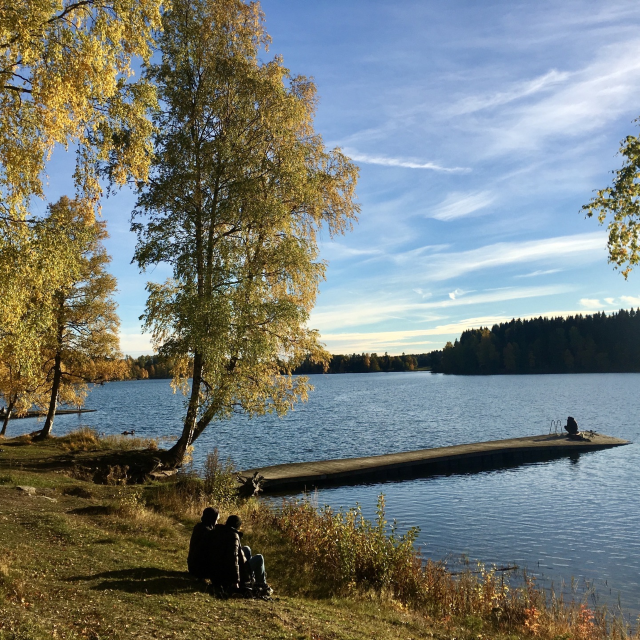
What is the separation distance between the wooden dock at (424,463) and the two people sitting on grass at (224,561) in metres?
16.1

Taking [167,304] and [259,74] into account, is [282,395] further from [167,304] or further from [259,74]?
[259,74]

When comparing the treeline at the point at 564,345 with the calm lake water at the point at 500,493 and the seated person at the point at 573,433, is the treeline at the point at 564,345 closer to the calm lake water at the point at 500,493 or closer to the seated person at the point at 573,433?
the calm lake water at the point at 500,493

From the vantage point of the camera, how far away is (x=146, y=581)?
8969mm

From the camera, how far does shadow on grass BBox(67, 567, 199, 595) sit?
27.7 feet

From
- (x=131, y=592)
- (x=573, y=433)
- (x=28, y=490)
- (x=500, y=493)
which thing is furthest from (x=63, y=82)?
(x=573, y=433)

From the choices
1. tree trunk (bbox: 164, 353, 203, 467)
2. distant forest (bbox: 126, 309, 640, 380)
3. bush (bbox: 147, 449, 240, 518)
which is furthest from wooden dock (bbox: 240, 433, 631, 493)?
distant forest (bbox: 126, 309, 640, 380)

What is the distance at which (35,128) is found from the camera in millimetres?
9727

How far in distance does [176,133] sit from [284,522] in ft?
49.5

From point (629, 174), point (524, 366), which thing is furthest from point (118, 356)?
point (524, 366)

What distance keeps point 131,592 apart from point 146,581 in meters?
0.72

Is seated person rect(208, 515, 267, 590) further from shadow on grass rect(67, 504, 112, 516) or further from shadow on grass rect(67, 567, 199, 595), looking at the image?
shadow on grass rect(67, 504, 112, 516)

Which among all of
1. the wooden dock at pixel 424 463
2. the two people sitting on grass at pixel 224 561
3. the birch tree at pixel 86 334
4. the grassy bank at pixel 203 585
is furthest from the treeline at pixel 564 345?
the two people sitting on grass at pixel 224 561

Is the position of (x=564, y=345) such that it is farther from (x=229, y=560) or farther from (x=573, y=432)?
(x=229, y=560)

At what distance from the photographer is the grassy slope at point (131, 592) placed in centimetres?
691
